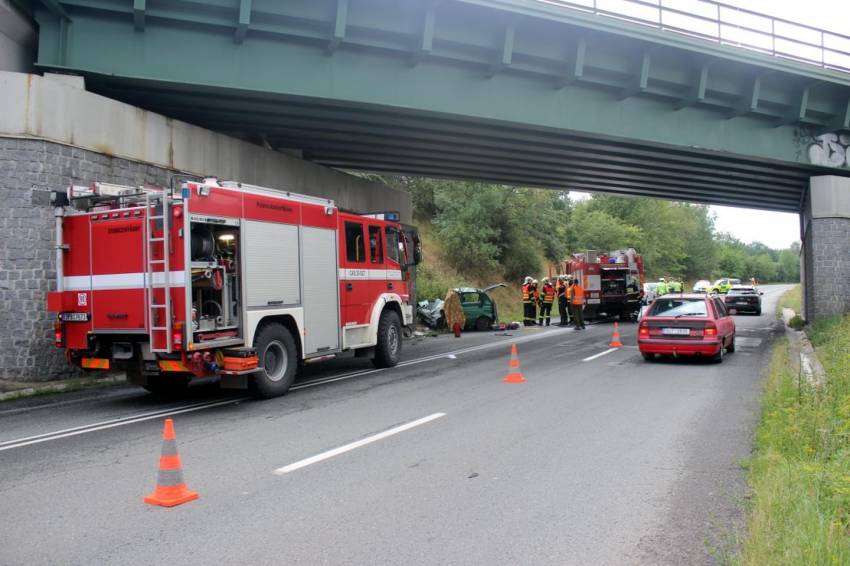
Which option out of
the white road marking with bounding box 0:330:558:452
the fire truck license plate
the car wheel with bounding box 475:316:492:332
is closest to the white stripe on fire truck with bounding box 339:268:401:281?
the white road marking with bounding box 0:330:558:452

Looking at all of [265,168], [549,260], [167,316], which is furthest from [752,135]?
[549,260]

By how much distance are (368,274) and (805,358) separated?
937cm

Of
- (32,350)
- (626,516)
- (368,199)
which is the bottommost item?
(626,516)

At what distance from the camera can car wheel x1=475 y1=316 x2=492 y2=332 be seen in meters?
23.7

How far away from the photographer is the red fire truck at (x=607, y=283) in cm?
2603

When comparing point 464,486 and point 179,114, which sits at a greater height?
point 179,114

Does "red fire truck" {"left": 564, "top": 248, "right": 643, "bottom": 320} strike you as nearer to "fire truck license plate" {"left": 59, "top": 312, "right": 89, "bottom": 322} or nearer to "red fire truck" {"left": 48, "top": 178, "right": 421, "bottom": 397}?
"red fire truck" {"left": 48, "top": 178, "right": 421, "bottom": 397}

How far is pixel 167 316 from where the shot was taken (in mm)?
8375

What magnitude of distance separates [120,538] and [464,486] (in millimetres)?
2573

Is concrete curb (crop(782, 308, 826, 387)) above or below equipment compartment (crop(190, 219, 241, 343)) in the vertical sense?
below

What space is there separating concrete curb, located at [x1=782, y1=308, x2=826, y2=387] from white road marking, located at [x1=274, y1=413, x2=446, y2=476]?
4715mm

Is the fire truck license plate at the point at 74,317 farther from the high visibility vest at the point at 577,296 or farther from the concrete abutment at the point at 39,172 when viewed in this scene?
the high visibility vest at the point at 577,296

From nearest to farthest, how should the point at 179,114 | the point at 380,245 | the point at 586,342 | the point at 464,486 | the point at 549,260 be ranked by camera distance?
1. the point at 464,486
2. the point at 380,245
3. the point at 179,114
4. the point at 586,342
5. the point at 549,260

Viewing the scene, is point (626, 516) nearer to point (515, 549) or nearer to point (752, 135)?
point (515, 549)
